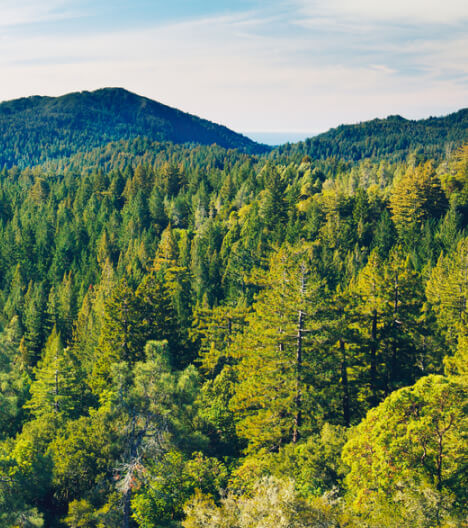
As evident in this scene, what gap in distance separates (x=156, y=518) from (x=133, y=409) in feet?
17.0

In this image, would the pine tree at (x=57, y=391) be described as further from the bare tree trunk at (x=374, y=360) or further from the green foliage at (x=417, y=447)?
the green foliage at (x=417, y=447)

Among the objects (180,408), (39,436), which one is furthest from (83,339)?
(180,408)

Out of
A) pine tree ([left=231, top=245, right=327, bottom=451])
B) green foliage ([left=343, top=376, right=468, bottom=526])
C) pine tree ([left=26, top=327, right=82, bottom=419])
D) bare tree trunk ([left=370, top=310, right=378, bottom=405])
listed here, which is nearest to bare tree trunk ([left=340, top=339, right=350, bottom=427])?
bare tree trunk ([left=370, top=310, right=378, bottom=405])

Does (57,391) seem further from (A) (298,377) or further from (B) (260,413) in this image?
(A) (298,377)

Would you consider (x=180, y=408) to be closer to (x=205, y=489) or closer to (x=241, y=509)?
(x=205, y=489)

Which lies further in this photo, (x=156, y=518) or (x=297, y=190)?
(x=297, y=190)

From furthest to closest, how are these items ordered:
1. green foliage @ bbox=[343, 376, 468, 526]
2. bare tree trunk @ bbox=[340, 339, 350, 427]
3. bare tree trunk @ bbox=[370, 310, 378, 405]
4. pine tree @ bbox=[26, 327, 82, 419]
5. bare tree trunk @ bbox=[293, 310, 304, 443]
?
pine tree @ bbox=[26, 327, 82, 419] < bare tree trunk @ bbox=[370, 310, 378, 405] < bare tree trunk @ bbox=[340, 339, 350, 427] < bare tree trunk @ bbox=[293, 310, 304, 443] < green foliage @ bbox=[343, 376, 468, 526]

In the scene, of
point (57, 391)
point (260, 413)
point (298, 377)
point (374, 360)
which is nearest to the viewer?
point (298, 377)

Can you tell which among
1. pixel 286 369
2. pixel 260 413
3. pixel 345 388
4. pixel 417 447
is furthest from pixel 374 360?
pixel 417 447

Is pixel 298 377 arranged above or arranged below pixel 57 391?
above

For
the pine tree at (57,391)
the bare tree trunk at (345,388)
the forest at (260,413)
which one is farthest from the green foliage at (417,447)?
the pine tree at (57,391)

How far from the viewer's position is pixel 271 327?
2784 cm

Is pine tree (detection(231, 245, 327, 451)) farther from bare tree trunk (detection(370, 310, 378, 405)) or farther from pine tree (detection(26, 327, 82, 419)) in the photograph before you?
pine tree (detection(26, 327, 82, 419))

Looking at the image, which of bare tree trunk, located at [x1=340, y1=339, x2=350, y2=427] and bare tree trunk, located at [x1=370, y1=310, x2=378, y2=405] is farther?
bare tree trunk, located at [x1=370, y1=310, x2=378, y2=405]
